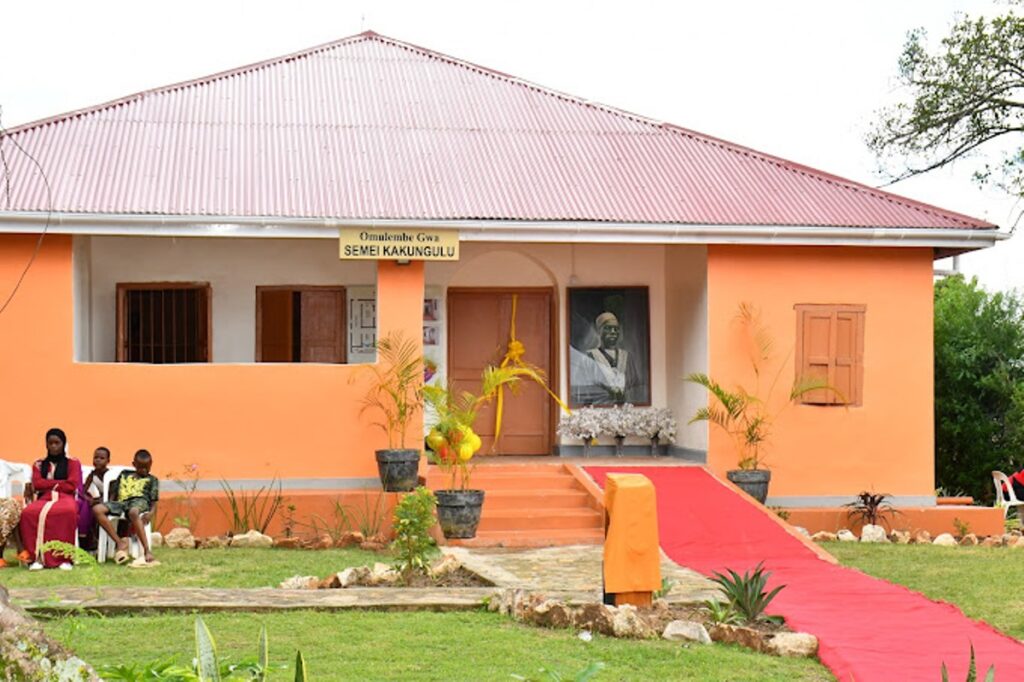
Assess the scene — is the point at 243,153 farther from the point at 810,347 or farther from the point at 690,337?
the point at 810,347

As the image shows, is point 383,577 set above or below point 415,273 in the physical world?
below

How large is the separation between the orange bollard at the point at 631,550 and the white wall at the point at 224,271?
7657mm

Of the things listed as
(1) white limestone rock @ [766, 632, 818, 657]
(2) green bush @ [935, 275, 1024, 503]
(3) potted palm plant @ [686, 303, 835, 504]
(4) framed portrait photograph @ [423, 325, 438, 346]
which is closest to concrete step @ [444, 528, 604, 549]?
(3) potted palm plant @ [686, 303, 835, 504]

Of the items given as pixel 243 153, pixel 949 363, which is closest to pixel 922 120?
pixel 949 363

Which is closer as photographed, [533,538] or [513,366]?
[533,538]

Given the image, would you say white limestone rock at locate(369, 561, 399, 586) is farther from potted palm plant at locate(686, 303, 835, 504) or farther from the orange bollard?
potted palm plant at locate(686, 303, 835, 504)

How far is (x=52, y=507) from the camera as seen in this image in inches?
479

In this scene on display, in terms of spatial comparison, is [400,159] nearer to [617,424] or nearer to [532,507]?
[617,424]

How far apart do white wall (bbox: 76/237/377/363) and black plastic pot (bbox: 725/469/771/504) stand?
4.63 metres

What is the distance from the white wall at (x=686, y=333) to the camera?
625 inches

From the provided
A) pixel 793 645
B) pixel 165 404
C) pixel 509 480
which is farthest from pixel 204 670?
pixel 509 480

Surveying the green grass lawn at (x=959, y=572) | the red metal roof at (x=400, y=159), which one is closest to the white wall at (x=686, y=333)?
the red metal roof at (x=400, y=159)

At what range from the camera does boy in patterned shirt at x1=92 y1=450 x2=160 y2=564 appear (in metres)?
12.2

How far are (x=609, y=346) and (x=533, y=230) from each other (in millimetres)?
2930
